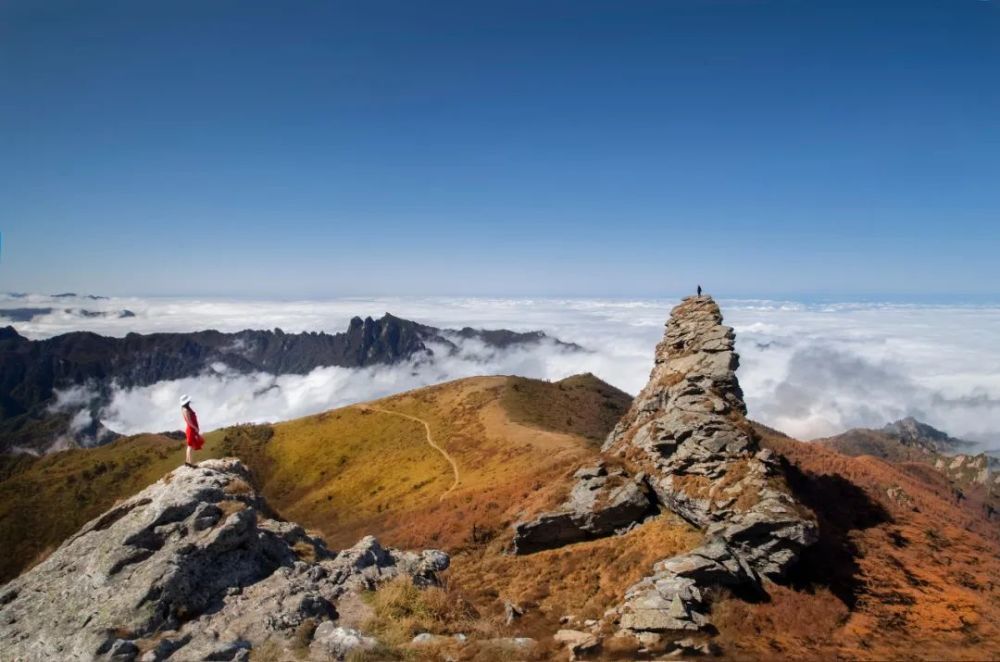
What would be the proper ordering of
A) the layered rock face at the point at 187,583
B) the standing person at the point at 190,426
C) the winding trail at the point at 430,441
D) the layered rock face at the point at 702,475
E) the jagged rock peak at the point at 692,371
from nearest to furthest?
the layered rock face at the point at 187,583 < the standing person at the point at 190,426 < the layered rock face at the point at 702,475 < the jagged rock peak at the point at 692,371 < the winding trail at the point at 430,441

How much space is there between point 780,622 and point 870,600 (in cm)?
637

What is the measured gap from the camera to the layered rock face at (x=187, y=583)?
14586 mm

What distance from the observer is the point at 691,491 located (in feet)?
101

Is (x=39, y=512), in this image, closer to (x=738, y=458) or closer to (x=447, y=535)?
(x=447, y=535)

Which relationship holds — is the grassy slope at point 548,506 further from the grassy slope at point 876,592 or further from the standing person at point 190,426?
the standing person at point 190,426

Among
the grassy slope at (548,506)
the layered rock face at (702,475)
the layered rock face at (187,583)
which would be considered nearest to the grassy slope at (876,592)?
the grassy slope at (548,506)

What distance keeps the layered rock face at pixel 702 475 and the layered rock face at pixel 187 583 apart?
10.0 metres

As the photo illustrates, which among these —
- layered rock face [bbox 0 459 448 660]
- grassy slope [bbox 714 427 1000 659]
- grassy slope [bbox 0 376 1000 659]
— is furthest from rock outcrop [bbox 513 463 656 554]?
layered rock face [bbox 0 459 448 660]

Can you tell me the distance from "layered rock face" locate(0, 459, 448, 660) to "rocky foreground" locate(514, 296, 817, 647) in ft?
33.0

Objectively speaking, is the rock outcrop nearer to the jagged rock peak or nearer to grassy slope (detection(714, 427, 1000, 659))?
the jagged rock peak

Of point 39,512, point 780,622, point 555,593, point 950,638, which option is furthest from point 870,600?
point 39,512

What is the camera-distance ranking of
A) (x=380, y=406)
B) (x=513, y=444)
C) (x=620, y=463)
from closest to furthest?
1. (x=620, y=463)
2. (x=513, y=444)
3. (x=380, y=406)

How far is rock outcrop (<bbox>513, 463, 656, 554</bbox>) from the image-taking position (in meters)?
33.1

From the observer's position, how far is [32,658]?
14.4 m
